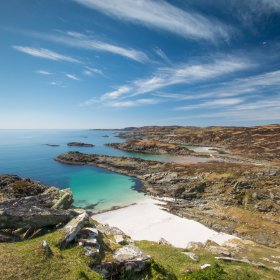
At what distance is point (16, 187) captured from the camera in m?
53.9

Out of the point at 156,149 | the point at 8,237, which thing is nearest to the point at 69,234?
the point at 8,237

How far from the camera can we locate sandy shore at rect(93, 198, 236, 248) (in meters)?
33.9

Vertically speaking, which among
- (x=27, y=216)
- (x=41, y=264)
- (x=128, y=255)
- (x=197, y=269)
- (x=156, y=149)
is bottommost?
(x=156, y=149)

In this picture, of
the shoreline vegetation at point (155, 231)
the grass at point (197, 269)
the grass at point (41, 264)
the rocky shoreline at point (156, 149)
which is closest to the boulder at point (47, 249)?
the shoreline vegetation at point (155, 231)

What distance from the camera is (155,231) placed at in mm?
36281

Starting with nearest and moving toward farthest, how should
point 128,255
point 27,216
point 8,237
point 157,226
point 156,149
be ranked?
point 128,255, point 8,237, point 27,216, point 157,226, point 156,149

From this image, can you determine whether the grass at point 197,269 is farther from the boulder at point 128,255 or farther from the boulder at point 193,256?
the boulder at point 128,255

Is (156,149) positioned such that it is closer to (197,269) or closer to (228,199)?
(228,199)

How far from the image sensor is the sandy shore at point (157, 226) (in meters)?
33.9

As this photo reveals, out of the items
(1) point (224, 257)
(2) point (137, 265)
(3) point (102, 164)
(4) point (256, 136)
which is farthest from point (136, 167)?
(4) point (256, 136)

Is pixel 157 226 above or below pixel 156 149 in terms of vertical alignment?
below

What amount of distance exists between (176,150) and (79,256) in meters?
121

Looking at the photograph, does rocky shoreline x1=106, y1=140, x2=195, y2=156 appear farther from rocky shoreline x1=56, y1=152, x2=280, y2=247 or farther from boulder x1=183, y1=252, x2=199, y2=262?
boulder x1=183, y1=252, x2=199, y2=262

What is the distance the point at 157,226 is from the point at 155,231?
5.93 ft
